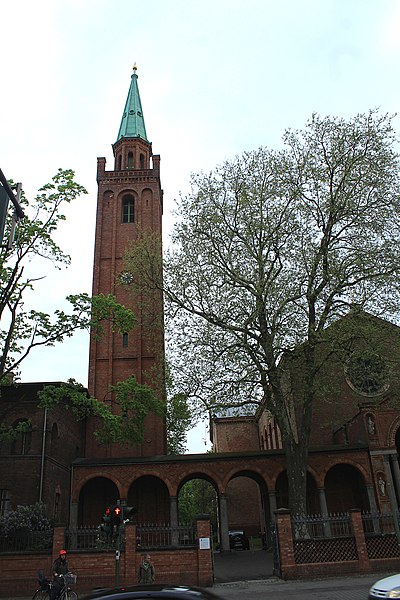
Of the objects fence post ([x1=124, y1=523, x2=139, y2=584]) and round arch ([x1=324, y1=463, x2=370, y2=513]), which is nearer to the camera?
fence post ([x1=124, y1=523, x2=139, y2=584])

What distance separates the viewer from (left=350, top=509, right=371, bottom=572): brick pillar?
16.0 metres

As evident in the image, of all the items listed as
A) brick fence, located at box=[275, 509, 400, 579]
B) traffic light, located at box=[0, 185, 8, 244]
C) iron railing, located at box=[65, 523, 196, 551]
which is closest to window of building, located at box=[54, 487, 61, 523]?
iron railing, located at box=[65, 523, 196, 551]

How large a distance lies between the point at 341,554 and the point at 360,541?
76 cm

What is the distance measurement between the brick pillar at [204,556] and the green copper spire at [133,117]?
32.4m

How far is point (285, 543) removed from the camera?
52.3 ft

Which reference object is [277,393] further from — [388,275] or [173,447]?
[173,447]

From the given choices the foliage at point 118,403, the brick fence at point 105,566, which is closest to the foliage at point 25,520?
the brick fence at point 105,566

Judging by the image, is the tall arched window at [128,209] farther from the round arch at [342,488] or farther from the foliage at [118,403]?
the round arch at [342,488]

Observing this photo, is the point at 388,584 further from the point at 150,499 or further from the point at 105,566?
the point at 150,499

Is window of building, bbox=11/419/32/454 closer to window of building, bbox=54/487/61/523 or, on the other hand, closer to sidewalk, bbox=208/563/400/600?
window of building, bbox=54/487/61/523

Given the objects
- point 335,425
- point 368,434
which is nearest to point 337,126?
point 368,434

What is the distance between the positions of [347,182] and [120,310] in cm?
998

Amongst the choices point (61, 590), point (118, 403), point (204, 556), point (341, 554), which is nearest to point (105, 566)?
point (204, 556)

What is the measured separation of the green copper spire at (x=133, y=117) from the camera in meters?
Answer: 41.6
